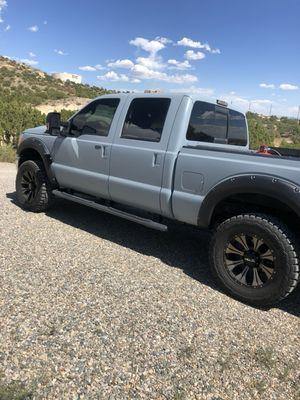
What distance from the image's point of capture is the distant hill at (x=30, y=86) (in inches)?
1865

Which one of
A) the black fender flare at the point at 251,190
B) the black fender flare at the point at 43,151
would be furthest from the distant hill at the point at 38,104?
the black fender flare at the point at 251,190

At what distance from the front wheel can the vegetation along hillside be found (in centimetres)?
1097

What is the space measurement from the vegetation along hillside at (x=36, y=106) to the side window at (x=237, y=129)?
965cm

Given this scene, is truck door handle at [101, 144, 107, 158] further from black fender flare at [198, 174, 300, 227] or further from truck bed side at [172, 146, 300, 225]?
black fender flare at [198, 174, 300, 227]

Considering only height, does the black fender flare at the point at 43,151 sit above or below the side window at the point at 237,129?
below

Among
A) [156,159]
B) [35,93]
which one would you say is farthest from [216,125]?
[35,93]

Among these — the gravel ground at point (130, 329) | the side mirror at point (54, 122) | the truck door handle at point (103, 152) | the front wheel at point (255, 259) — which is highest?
the side mirror at point (54, 122)

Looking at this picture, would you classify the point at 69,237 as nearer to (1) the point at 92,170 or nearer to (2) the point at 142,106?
(1) the point at 92,170

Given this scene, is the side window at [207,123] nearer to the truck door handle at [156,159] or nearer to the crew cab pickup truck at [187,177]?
the crew cab pickup truck at [187,177]

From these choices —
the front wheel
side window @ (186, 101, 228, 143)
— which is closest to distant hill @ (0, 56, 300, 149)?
side window @ (186, 101, 228, 143)

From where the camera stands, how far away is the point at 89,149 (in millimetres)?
5457

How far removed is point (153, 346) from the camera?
3.07 m

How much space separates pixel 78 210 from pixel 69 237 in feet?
5.12

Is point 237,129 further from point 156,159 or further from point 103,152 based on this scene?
point 103,152
